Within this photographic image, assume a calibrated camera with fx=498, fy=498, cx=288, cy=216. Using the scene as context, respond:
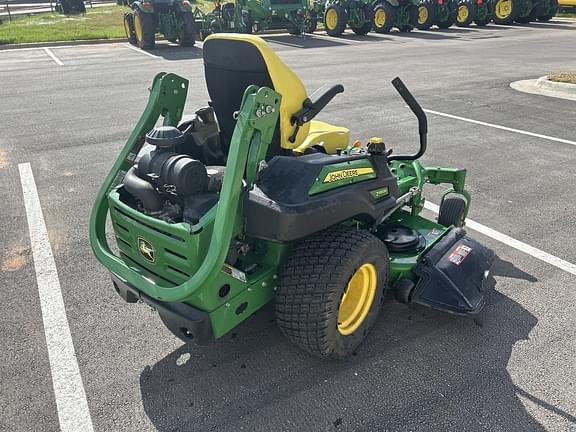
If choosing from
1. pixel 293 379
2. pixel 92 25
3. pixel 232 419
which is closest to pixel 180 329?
pixel 232 419

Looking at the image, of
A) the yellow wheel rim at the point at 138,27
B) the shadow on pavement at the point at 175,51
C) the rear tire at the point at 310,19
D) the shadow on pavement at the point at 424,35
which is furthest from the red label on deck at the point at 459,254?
the rear tire at the point at 310,19

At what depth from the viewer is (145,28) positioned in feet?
50.0

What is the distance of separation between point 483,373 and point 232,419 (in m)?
1.30

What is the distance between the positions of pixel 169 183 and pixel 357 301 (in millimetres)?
1201

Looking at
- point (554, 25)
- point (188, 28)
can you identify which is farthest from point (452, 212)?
point (554, 25)

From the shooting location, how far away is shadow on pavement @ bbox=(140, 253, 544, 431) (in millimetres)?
2299

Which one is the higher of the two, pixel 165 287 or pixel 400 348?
pixel 165 287

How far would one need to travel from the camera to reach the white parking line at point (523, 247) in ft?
11.8

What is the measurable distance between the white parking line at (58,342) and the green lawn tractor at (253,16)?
14902mm

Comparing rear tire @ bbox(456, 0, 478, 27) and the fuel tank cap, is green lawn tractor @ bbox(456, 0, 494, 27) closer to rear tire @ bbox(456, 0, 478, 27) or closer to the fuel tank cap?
rear tire @ bbox(456, 0, 478, 27)

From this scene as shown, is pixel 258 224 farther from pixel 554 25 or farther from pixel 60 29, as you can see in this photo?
pixel 554 25

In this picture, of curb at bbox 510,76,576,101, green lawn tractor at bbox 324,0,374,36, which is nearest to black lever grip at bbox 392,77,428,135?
curb at bbox 510,76,576,101

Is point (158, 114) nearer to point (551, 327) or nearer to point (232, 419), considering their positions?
point (232, 419)

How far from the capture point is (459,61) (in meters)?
12.9
